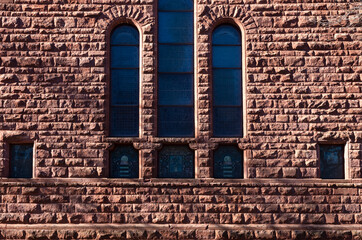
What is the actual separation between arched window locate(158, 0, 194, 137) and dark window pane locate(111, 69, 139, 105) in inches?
21.2

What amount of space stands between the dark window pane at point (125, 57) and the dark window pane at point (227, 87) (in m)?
1.81

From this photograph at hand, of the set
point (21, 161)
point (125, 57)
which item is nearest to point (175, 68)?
point (125, 57)

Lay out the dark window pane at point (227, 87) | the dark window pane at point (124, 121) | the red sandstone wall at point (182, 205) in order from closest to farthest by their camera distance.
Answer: the red sandstone wall at point (182, 205), the dark window pane at point (124, 121), the dark window pane at point (227, 87)

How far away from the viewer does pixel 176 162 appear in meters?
10.6

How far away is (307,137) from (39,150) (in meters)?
5.73

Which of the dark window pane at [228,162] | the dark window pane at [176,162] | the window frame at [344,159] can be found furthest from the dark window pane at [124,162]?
the window frame at [344,159]

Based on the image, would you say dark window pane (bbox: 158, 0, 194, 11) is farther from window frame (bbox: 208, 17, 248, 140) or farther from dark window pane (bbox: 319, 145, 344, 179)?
dark window pane (bbox: 319, 145, 344, 179)

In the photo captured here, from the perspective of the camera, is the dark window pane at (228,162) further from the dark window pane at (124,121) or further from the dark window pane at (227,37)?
the dark window pane at (227,37)

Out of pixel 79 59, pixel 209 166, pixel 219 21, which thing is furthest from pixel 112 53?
pixel 209 166

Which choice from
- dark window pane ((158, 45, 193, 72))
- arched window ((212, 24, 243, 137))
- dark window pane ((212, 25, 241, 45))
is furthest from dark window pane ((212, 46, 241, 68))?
dark window pane ((158, 45, 193, 72))

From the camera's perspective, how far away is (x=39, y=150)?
10.4 metres

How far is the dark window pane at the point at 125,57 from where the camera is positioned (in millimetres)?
10922

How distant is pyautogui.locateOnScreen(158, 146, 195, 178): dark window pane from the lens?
10602 mm

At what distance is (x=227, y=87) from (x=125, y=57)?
2382mm
